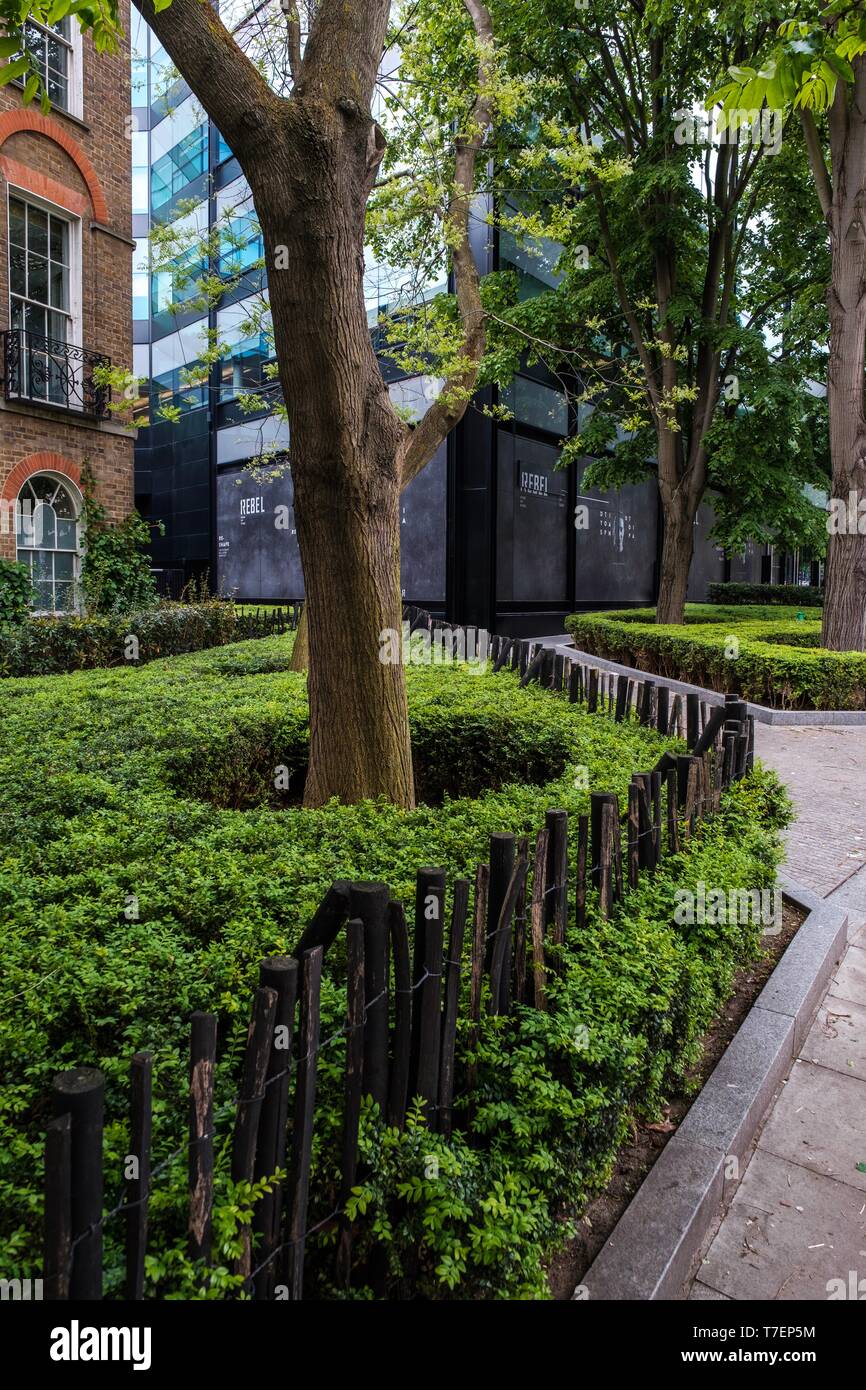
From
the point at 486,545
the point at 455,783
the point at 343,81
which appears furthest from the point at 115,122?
the point at 455,783

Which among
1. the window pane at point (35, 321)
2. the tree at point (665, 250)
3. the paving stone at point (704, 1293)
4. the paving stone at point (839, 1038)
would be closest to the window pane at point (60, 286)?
the window pane at point (35, 321)

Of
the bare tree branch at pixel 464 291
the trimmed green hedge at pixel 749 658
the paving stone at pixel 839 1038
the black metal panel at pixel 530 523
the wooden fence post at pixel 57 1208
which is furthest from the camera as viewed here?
the black metal panel at pixel 530 523

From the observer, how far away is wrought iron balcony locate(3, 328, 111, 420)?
1409 cm

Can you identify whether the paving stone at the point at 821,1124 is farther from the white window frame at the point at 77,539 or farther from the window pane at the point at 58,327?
the window pane at the point at 58,327

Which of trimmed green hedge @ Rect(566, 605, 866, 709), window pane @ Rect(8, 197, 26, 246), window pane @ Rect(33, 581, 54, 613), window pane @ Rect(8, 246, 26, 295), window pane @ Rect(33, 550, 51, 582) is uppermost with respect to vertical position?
window pane @ Rect(8, 197, 26, 246)

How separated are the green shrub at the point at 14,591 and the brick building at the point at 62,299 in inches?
17.0

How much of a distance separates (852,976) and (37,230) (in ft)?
55.3

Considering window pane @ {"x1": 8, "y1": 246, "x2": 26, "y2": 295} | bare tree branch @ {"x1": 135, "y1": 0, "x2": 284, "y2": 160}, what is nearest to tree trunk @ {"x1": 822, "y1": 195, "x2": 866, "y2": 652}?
bare tree branch @ {"x1": 135, "y1": 0, "x2": 284, "y2": 160}

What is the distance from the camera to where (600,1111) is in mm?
2561

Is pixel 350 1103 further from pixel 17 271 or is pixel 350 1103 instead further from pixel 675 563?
pixel 675 563

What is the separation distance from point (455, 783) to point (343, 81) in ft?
14.5

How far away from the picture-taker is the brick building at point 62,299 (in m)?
14.0

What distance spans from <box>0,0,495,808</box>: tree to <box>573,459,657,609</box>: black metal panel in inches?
659

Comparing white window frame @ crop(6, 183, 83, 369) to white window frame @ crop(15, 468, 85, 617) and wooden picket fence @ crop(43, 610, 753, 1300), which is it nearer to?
white window frame @ crop(15, 468, 85, 617)
